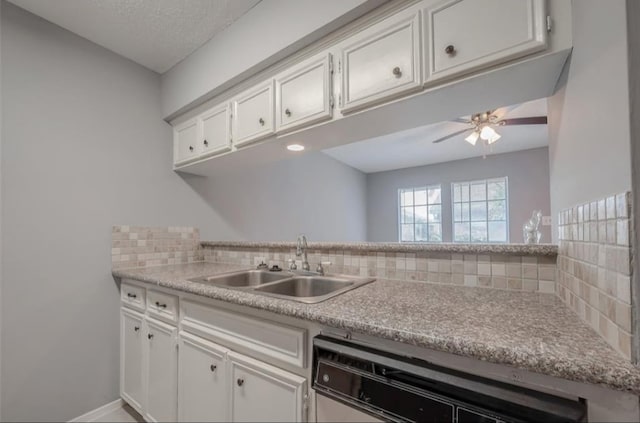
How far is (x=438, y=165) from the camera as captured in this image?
17.5ft

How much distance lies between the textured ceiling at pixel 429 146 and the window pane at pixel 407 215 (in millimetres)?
908

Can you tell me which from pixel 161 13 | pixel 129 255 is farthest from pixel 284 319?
pixel 161 13

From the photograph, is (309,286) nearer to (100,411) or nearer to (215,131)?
(215,131)

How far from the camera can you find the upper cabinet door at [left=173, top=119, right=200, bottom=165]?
1.97 meters

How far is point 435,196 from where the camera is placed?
5.40 meters

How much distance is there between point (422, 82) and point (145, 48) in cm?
186

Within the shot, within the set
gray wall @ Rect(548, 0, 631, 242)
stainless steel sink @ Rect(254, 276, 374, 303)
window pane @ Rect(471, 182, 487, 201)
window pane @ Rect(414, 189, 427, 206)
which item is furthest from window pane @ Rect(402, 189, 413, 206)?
gray wall @ Rect(548, 0, 631, 242)

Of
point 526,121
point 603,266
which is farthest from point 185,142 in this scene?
point 526,121

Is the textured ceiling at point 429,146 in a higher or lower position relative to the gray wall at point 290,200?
higher

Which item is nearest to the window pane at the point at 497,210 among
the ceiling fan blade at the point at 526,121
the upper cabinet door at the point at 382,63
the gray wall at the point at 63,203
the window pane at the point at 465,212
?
the window pane at the point at 465,212

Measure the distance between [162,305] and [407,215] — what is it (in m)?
5.08

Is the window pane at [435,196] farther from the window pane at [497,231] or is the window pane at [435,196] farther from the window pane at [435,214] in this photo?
the window pane at [497,231]

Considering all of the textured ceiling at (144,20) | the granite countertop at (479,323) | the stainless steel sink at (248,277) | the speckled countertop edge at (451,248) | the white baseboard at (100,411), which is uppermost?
the textured ceiling at (144,20)

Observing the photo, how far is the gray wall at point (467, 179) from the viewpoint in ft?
14.6
